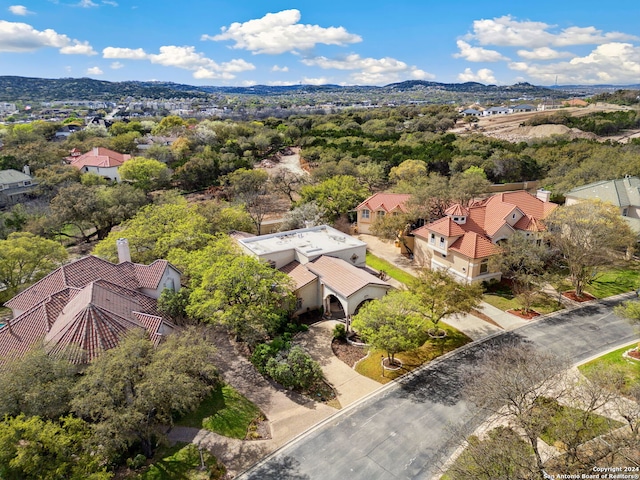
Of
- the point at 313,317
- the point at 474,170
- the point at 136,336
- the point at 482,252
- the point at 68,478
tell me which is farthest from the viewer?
the point at 474,170

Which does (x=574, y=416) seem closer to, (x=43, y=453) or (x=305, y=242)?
(x=43, y=453)

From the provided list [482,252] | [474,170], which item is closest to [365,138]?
[474,170]

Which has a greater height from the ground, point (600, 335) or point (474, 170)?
point (474, 170)

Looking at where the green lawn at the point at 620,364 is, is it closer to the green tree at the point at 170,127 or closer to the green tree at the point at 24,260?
the green tree at the point at 24,260

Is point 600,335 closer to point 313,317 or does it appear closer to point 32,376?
point 313,317

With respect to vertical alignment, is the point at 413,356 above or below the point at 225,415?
above

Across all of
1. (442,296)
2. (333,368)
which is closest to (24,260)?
(333,368)

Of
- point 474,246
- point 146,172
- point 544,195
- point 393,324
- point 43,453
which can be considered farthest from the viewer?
point 146,172
